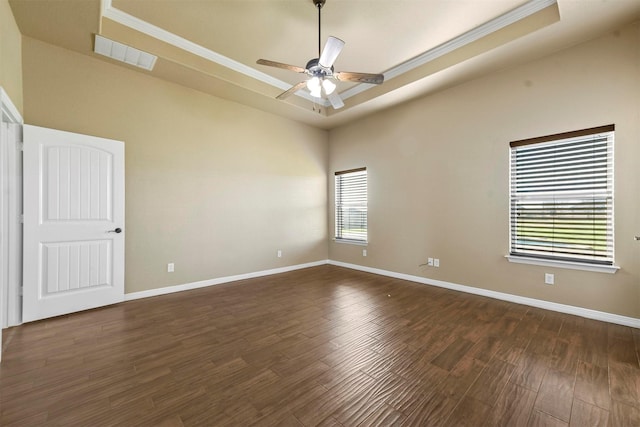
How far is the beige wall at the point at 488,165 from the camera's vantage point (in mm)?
2727

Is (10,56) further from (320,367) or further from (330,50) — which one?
(320,367)

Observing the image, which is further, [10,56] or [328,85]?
[328,85]

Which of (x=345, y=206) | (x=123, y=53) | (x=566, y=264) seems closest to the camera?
(x=566, y=264)

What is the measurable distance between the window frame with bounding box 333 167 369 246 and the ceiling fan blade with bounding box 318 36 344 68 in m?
2.93

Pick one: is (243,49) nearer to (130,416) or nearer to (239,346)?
(239,346)

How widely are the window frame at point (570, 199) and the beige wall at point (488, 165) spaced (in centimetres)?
5

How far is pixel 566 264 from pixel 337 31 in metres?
3.85

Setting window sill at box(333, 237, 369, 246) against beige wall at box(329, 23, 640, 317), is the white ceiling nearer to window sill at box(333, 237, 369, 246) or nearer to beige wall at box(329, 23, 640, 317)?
beige wall at box(329, 23, 640, 317)

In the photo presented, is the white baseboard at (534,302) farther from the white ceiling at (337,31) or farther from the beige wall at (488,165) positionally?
the white ceiling at (337,31)

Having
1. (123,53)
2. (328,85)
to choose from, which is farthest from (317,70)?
(123,53)

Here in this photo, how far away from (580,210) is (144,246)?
5.53 m

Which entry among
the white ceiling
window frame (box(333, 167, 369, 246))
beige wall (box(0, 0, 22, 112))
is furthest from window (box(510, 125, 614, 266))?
beige wall (box(0, 0, 22, 112))

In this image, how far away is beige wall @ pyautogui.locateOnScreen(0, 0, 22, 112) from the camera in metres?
2.29

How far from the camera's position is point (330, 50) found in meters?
2.39
